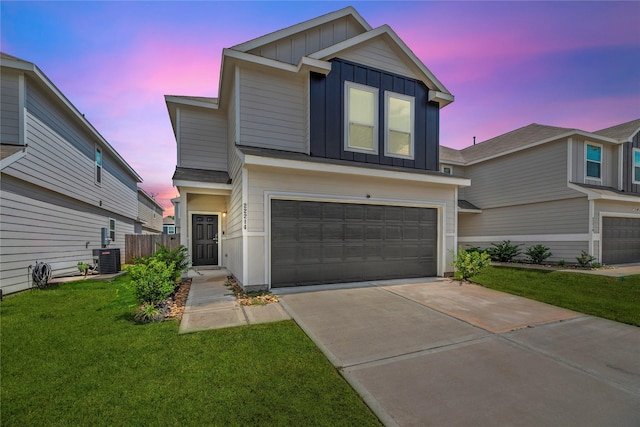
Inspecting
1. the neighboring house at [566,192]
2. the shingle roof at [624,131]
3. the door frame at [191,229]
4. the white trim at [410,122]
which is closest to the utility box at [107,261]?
the door frame at [191,229]

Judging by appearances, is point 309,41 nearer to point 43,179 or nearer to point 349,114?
point 349,114

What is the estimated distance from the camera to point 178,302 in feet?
17.8

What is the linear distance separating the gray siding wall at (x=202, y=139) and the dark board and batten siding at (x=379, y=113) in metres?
4.25

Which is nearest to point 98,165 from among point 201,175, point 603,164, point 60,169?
point 60,169

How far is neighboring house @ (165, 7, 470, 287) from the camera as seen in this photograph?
6.47 metres

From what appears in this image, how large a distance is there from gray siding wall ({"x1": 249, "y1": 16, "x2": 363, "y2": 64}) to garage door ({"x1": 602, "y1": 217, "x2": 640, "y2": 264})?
43.0ft

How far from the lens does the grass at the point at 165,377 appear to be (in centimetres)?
213

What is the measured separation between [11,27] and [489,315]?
11817mm

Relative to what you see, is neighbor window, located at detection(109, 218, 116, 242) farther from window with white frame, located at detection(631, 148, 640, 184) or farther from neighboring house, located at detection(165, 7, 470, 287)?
window with white frame, located at detection(631, 148, 640, 184)

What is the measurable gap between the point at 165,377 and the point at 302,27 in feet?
29.0

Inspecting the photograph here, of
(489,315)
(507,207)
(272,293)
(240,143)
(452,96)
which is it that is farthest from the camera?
(507,207)

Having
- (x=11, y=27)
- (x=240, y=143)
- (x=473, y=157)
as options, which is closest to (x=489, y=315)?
(x=240, y=143)

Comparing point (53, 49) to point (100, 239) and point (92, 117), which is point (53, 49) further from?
point (100, 239)

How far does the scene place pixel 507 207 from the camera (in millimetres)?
14141
